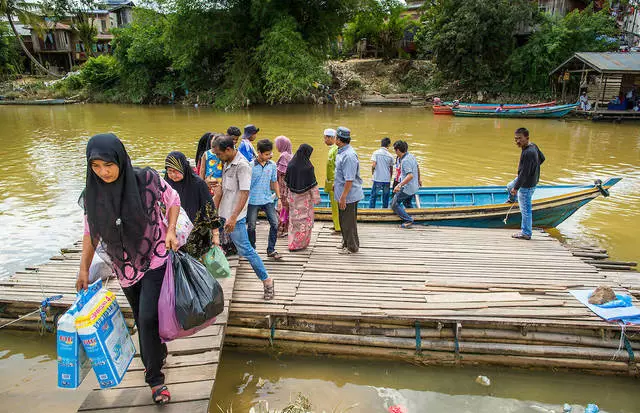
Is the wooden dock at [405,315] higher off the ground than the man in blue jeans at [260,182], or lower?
lower

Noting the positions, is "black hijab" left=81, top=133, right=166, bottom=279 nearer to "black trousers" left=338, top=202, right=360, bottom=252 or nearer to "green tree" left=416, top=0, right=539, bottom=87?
"black trousers" left=338, top=202, right=360, bottom=252

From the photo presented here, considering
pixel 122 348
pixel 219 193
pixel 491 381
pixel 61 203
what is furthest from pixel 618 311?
pixel 61 203

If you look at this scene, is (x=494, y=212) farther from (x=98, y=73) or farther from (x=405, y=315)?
(x=98, y=73)

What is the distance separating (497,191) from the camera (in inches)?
324

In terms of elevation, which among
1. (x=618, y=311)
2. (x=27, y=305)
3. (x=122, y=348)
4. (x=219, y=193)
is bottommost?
(x=27, y=305)

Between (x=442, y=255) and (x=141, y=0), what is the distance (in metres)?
32.8

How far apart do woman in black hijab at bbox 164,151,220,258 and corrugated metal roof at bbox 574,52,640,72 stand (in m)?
23.3

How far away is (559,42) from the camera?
2561cm

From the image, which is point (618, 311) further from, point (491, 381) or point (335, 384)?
point (335, 384)

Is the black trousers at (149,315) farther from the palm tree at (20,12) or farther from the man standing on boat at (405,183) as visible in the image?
the palm tree at (20,12)

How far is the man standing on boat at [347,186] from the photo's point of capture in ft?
17.6

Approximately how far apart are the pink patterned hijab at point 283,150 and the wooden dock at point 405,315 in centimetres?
148

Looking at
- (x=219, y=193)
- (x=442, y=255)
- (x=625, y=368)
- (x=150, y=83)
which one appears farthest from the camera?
(x=150, y=83)

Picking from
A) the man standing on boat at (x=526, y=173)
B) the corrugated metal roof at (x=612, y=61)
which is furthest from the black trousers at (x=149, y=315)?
the corrugated metal roof at (x=612, y=61)
